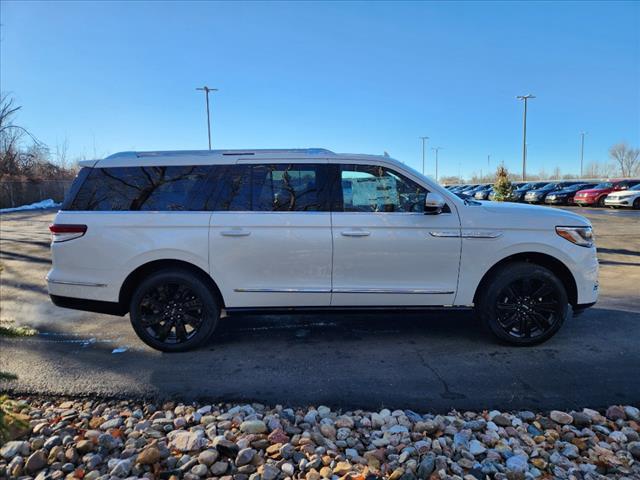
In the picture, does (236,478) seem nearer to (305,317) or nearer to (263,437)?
(263,437)

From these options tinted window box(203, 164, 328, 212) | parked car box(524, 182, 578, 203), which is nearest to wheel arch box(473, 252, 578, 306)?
tinted window box(203, 164, 328, 212)

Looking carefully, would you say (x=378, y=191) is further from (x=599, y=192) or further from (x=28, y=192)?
(x=28, y=192)

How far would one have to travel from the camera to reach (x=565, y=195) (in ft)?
105

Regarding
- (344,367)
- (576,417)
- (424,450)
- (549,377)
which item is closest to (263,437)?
(424,450)

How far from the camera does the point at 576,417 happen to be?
311 cm

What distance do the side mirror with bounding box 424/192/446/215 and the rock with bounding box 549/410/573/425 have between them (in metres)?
2.00

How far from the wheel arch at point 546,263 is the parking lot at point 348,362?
574 mm

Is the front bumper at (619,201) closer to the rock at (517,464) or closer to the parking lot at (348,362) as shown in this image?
the parking lot at (348,362)

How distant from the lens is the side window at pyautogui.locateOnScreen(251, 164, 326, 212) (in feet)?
14.4

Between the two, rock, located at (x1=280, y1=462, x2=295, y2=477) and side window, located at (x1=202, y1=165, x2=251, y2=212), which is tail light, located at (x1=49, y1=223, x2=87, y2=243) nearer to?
side window, located at (x1=202, y1=165, x2=251, y2=212)

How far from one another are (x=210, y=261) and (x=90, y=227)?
49.3 inches

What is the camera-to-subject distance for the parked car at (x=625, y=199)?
2569 cm

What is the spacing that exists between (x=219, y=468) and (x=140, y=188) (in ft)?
9.62

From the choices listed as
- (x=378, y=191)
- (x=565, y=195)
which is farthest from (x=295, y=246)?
(x=565, y=195)
